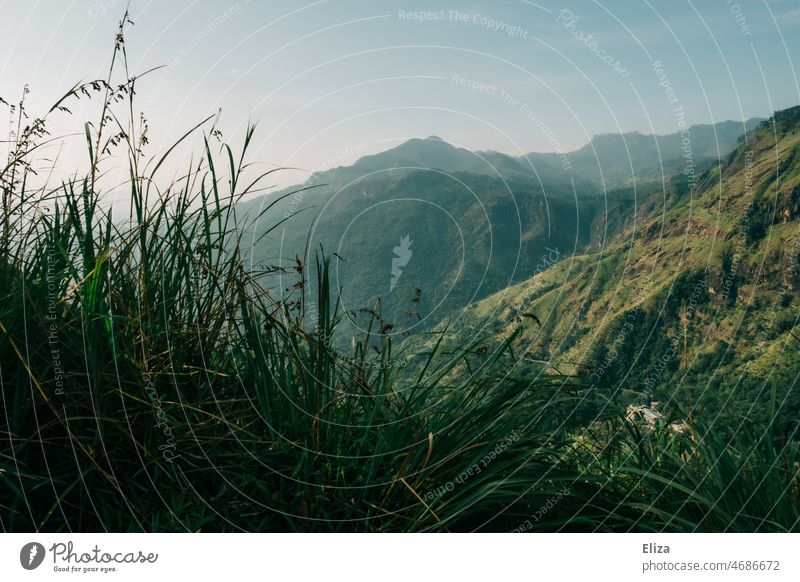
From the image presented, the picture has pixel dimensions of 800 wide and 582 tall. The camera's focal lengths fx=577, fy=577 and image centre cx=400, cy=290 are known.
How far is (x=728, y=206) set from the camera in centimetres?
6544

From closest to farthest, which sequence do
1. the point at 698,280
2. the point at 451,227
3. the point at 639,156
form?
the point at 698,280 < the point at 451,227 < the point at 639,156

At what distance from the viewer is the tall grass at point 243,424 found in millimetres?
2127

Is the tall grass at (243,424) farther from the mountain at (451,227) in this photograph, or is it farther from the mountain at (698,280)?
the mountain at (451,227)

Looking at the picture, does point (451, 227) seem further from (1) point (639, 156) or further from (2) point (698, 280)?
(2) point (698, 280)

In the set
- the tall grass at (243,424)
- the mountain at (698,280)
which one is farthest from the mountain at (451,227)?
the tall grass at (243,424)

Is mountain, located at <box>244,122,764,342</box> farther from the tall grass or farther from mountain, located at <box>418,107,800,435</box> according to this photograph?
the tall grass

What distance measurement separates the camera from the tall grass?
6.98ft

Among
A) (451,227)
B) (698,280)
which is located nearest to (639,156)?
(451,227)

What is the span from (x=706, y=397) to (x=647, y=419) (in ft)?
0.94

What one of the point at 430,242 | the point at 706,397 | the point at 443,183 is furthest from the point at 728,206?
the point at 706,397

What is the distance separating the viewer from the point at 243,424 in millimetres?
2330

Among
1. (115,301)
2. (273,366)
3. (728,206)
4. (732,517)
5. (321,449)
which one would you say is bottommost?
(728,206)

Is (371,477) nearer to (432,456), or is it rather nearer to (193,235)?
(432,456)

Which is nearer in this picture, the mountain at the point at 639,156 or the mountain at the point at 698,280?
the mountain at the point at 639,156
